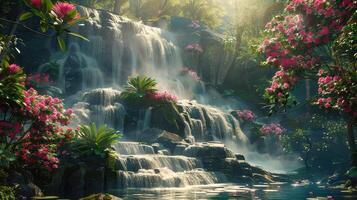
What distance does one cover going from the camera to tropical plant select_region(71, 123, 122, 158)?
1794 centimetres

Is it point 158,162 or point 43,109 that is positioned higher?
point 43,109

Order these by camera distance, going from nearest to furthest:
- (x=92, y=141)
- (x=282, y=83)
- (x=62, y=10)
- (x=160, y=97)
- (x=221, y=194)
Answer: (x=62, y=10) < (x=282, y=83) < (x=221, y=194) < (x=92, y=141) < (x=160, y=97)

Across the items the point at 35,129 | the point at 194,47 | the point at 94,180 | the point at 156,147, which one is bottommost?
the point at 94,180

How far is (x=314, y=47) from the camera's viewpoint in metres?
11.3

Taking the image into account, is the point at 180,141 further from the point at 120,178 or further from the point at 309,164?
the point at 309,164

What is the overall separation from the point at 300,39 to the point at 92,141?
992cm

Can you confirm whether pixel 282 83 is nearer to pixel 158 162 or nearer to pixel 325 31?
pixel 325 31

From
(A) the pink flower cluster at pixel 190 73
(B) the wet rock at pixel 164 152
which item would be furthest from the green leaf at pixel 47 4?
(A) the pink flower cluster at pixel 190 73

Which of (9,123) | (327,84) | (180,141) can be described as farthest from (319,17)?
(180,141)

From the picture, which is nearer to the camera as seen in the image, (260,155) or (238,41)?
(260,155)

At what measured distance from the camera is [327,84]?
10688 mm

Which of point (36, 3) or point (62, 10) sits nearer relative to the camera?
point (36, 3)

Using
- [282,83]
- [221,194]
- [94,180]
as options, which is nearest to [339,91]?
[282,83]

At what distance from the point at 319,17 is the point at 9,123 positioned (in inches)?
365
